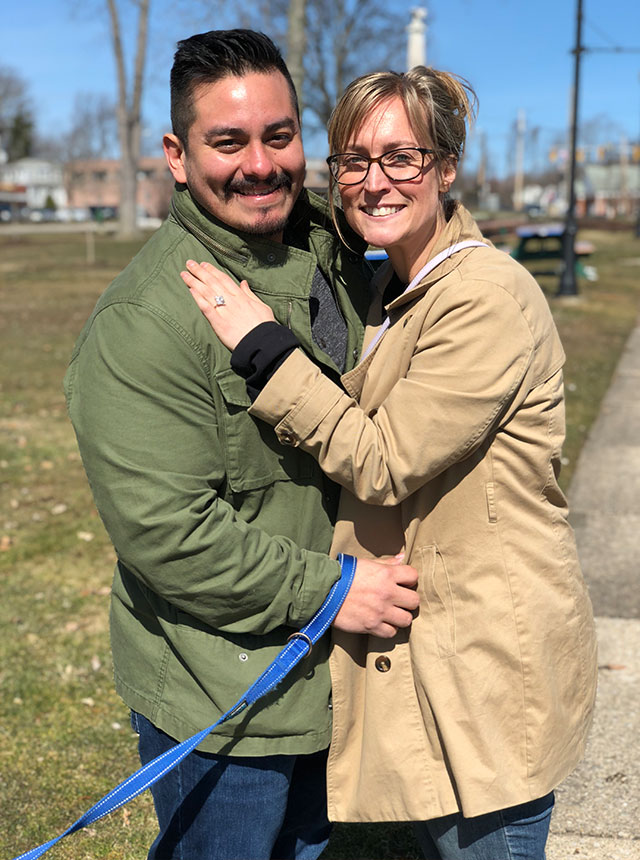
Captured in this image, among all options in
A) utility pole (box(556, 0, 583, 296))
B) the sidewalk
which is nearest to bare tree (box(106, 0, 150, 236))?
utility pole (box(556, 0, 583, 296))

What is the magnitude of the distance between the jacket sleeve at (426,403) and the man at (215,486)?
0.48 ft

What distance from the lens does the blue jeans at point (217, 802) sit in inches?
81.4

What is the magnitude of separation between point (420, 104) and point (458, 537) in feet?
3.09

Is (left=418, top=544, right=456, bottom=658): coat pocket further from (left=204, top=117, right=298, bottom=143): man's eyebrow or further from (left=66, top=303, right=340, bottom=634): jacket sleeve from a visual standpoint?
(left=204, top=117, right=298, bottom=143): man's eyebrow

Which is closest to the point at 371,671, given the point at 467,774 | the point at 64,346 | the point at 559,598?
the point at 467,774

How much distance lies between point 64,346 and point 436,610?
1240 centimetres

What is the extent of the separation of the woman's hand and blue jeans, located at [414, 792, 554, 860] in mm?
1183

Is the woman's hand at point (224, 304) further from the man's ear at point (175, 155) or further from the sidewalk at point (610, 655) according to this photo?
the sidewalk at point (610, 655)

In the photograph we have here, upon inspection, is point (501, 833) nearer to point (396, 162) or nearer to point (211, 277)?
point (211, 277)

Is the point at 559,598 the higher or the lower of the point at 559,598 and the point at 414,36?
the lower

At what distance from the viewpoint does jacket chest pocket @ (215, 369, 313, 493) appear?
6.43 ft

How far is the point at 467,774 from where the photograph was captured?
1969 millimetres

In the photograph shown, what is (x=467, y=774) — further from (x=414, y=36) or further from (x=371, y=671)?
(x=414, y=36)

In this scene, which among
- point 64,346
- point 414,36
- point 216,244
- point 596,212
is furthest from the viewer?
point 596,212
